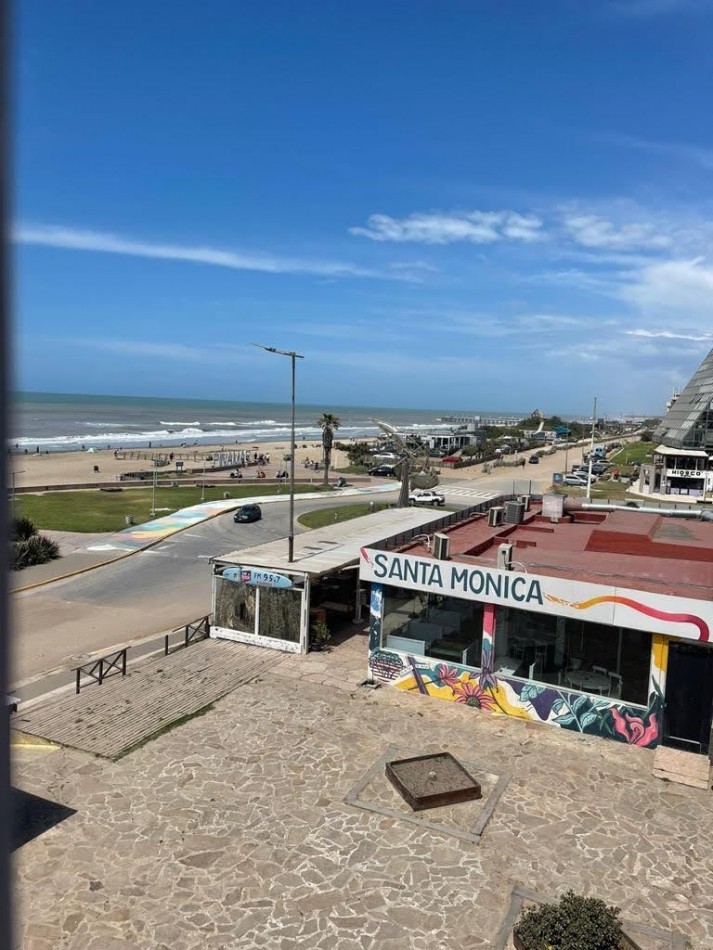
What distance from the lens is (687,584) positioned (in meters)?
17.2

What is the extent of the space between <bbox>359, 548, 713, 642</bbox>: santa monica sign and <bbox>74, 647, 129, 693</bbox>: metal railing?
23.3 feet

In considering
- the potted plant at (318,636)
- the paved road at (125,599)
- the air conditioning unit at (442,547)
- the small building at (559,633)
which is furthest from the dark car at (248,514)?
the air conditioning unit at (442,547)

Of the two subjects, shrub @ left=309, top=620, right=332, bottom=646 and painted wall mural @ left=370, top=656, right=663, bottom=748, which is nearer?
painted wall mural @ left=370, top=656, right=663, bottom=748

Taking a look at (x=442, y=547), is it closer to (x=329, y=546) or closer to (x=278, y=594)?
(x=278, y=594)

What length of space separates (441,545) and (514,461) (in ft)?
281

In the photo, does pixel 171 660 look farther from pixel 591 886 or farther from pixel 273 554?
pixel 591 886

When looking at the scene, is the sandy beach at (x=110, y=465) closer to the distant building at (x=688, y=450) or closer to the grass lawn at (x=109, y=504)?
the grass lawn at (x=109, y=504)

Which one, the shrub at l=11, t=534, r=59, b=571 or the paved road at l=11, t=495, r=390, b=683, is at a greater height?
the shrub at l=11, t=534, r=59, b=571

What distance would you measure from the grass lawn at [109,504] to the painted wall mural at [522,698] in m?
29.0

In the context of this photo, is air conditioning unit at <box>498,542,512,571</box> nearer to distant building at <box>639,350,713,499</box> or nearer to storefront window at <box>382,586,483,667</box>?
storefront window at <box>382,586,483,667</box>

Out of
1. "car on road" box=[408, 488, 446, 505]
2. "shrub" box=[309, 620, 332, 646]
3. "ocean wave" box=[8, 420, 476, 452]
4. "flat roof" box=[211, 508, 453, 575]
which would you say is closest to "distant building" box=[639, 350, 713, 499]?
"car on road" box=[408, 488, 446, 505]

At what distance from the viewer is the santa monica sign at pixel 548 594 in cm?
1479

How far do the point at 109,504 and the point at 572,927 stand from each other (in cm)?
4867

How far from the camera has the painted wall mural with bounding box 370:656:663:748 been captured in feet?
50.9
